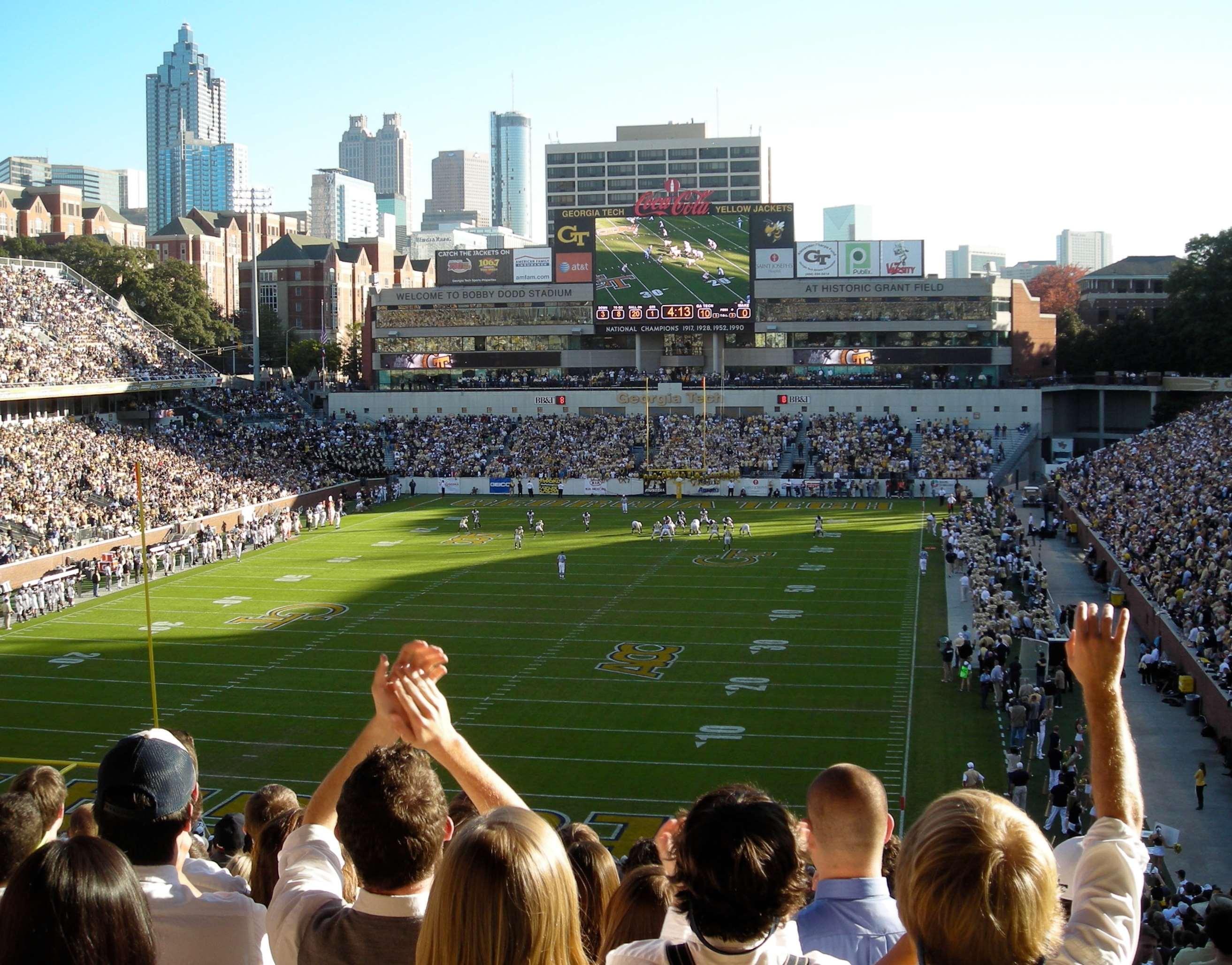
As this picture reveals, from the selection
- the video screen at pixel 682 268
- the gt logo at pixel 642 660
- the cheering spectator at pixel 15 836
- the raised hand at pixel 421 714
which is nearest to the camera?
the raised hand at pixel 421 714

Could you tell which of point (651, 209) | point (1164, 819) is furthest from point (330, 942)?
point (651, 209)

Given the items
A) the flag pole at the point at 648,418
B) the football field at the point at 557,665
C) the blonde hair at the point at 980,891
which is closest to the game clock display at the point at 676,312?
the flag pole at the point at 648,418

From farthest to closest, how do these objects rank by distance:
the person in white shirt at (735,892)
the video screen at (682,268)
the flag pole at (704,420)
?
the video screen at (682,268) → the flag pole at (704,420) → the person in white shirt at (735,892)

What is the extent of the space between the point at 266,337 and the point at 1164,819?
85588 mm

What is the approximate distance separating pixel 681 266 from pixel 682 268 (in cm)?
10

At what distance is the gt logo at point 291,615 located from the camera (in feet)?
96.9

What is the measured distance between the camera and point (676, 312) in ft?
208

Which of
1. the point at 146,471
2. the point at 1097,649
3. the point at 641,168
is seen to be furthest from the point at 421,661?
the point at 641,168

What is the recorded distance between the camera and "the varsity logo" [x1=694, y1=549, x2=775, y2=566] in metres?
37.0

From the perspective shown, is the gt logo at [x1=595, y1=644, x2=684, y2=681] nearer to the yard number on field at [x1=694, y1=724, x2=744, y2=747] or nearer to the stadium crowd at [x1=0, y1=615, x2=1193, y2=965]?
the yard number on field at [x1=694, y1=724, x2=744, y2=747]

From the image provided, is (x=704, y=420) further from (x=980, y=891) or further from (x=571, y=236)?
(x=980, y=891)

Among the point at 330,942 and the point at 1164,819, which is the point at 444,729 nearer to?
the point at 330,942

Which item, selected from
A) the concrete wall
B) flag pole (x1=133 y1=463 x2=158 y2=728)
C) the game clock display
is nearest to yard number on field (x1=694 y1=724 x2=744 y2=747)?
flag pole (x1=133 y1=463 x2=158 y2=728)

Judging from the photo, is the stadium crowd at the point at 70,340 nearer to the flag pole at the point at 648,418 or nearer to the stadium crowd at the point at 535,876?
the flag pole at the point at 648,418
